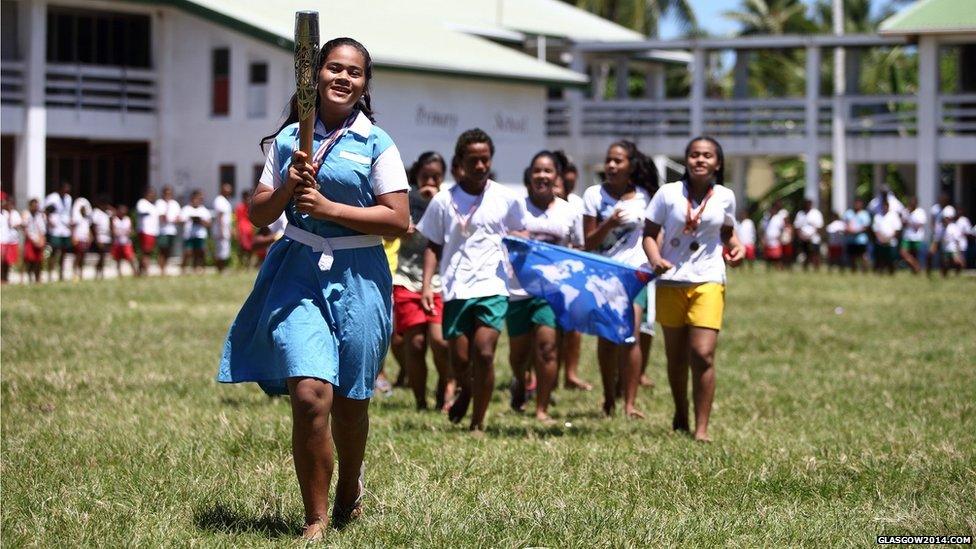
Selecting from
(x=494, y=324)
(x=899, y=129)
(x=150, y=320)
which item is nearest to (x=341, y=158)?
(x=494, y=324)

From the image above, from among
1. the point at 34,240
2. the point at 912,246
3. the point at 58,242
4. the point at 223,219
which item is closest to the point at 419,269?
the point at 34,240

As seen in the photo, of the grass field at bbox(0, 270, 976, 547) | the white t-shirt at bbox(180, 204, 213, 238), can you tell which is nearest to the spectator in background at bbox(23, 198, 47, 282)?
the white t-shirt at bbox(180, 204, 213, 238)

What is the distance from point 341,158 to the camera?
618 cm

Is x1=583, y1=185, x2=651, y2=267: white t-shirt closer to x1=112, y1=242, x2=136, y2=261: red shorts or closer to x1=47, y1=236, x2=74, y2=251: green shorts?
A: x1=47, y1=236, x2=74, y2=251: green shorts

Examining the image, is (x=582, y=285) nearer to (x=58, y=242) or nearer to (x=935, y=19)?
(x=58, y=242)

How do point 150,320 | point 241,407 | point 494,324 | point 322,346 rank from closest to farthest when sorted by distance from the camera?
1. point 322,346
2. point 494,324
3. point 241,407
4. point 150,320

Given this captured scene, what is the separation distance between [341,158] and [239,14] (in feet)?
91.5

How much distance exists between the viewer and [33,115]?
34125 mm

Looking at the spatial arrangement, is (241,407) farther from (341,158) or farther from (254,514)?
(341,158)

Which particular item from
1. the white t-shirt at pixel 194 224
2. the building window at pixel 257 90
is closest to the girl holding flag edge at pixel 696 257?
the white t-shirt at pixel 194 224

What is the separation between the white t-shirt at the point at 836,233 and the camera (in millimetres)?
34562

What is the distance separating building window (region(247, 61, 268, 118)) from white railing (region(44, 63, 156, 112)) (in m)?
2.90

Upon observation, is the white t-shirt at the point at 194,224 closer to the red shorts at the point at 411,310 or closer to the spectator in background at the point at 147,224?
the spectator in background at the point at 147,224

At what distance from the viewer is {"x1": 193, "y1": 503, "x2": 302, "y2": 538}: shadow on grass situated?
6.37 meters
